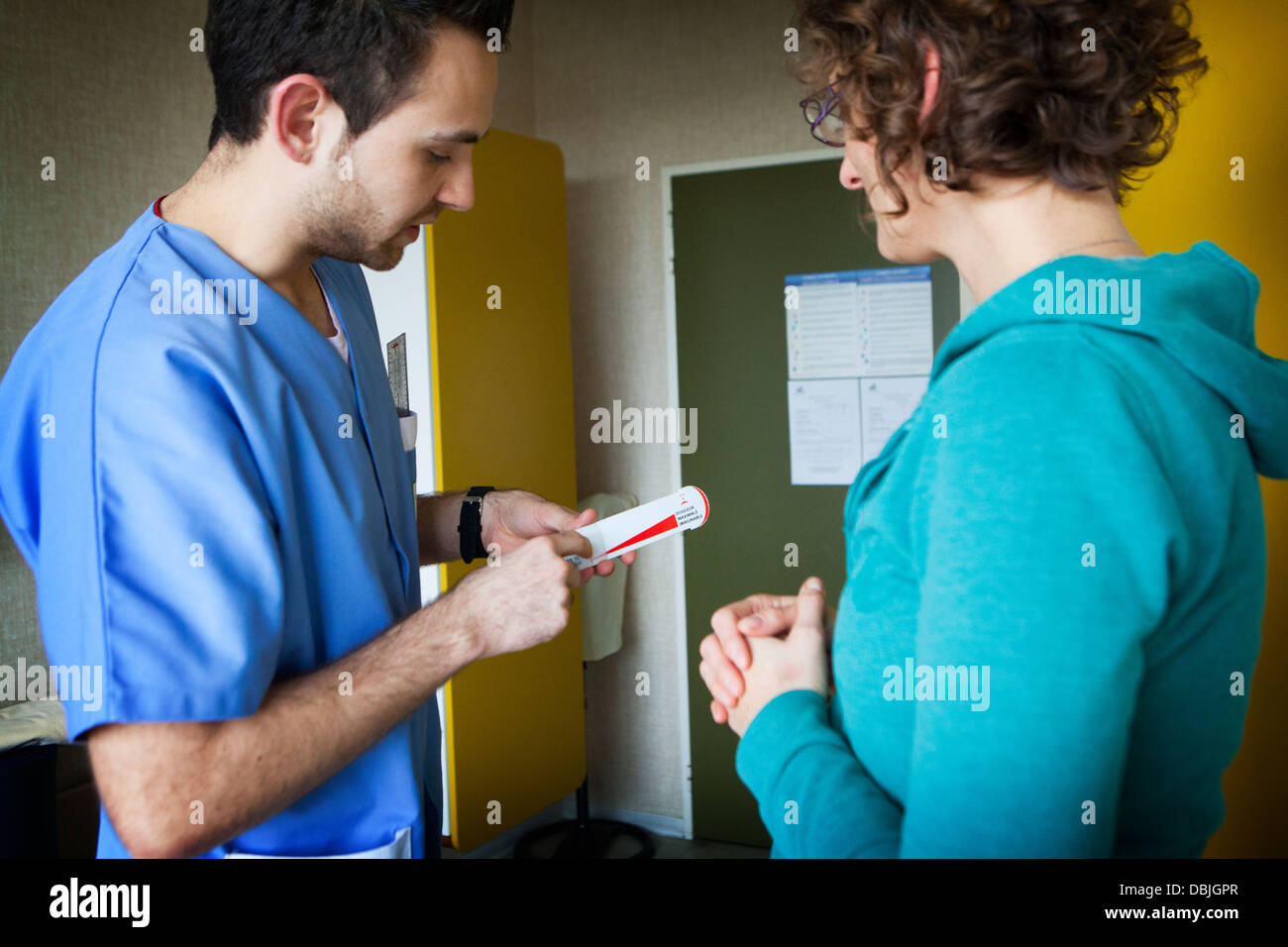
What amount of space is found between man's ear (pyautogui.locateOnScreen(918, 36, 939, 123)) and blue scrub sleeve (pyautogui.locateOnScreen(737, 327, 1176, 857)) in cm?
16

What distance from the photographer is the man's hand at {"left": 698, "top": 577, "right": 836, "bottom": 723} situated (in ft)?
2.07

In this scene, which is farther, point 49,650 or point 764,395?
point 764,395

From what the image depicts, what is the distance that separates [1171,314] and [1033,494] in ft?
0.46

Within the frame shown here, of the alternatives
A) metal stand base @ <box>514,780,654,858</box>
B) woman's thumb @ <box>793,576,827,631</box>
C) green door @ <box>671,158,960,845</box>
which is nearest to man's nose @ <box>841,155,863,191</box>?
woman's thumb @ <box>793,576,827,631</box>

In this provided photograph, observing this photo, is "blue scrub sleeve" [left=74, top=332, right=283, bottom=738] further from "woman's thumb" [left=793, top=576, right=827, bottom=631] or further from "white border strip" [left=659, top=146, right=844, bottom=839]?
"white border strip" [left=659, top=146, right=844, bottom=839]

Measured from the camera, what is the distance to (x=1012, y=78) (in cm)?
48

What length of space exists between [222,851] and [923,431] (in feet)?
2.08

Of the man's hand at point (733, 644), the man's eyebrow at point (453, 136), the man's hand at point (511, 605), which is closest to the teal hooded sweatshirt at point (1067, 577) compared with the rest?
the man's hand at point (733, 644)

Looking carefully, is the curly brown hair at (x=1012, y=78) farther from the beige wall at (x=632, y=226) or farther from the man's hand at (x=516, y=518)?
the beige wall at (x=632, y=226)

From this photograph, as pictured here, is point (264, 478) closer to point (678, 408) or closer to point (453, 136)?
point (453, 136)

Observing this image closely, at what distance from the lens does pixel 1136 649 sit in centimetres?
41

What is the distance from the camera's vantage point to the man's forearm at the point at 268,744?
1.99ft
